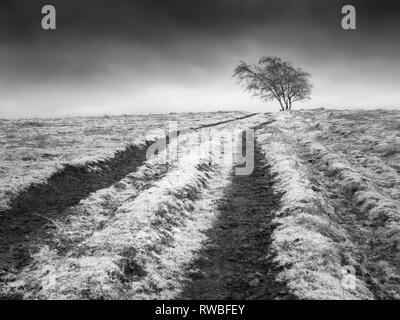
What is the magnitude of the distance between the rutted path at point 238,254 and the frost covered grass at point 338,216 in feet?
1.99

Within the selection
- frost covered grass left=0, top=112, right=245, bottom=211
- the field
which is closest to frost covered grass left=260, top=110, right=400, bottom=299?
the field

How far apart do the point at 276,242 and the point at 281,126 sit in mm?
28321

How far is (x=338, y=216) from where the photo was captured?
14195 millimetres

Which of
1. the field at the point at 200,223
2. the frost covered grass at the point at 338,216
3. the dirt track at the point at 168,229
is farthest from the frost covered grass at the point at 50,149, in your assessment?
the frost covered grass at the point at 338,216

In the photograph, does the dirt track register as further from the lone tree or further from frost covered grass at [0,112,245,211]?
the lone tree

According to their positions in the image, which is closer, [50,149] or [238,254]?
[238,254]

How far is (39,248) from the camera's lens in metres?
11.9

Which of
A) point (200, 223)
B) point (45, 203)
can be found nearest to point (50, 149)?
point (45, 203)

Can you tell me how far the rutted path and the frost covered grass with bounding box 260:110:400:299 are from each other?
1.99 ft

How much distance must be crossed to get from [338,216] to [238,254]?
5305 mm

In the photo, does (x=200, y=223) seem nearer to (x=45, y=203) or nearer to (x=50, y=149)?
(x=45, y=203)

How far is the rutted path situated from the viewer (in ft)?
31.8

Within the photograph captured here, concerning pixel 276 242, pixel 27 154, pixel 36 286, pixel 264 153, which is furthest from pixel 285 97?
pixel 36 286
